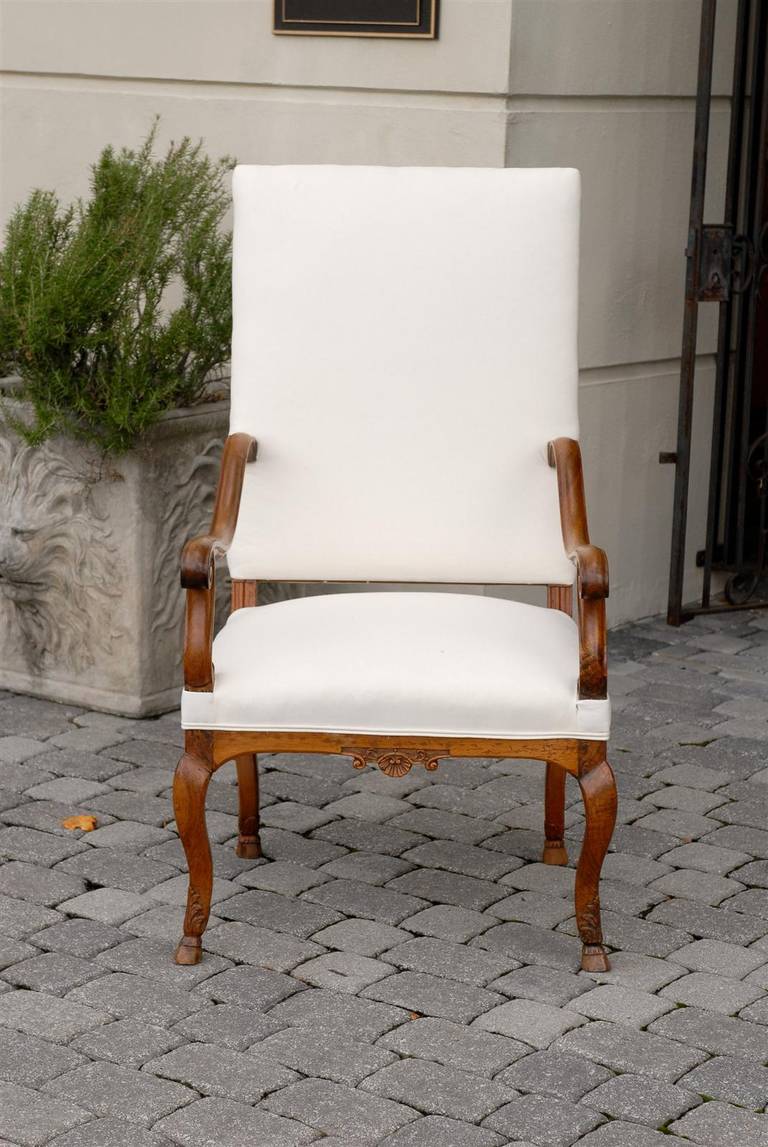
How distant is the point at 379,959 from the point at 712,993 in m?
0.59

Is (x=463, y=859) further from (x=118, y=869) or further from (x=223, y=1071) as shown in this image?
(x=223, y=1071)

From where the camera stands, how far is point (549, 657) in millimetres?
3086

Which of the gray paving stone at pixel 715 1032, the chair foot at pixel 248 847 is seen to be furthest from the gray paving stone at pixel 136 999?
the gray paving stone at pixel 715 1032

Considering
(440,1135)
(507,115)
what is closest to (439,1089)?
(440,1135)

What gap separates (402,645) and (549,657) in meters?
0.26

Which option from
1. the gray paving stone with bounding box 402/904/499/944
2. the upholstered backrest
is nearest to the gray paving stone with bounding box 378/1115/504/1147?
the gray paving stone with bounding box 402/904/499/944

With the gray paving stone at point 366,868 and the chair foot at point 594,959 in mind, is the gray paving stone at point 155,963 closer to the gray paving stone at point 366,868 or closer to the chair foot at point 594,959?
the gray paving stone at point 366,868

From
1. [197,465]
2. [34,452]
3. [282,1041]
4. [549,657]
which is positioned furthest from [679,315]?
[282,1041]

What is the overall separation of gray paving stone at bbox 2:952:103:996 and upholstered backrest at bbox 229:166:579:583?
89cm

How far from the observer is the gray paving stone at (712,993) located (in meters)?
3.01

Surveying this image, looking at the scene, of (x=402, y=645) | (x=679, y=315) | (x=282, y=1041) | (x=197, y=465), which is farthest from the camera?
(x=679, y=315)

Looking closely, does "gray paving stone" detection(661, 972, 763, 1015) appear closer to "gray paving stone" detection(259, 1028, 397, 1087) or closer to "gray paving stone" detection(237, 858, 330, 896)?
"gray paving stone" detection(259, 1028, 397, 1087)

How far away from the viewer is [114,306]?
4148mm

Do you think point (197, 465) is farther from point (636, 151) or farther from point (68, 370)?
point (636, 151)
